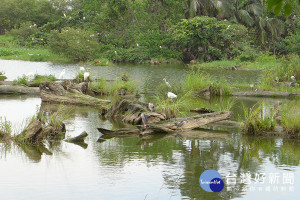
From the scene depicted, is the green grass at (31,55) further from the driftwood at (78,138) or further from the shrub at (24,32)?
the driftwood at (78,138)

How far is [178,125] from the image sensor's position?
969 cm

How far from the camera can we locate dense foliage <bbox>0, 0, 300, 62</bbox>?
37.1 meters

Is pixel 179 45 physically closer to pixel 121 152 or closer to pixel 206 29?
pixel 206 29

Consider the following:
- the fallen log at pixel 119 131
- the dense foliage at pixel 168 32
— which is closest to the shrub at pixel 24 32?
the dense foliage at pixel 168 32

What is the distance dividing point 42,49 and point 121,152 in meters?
35.8

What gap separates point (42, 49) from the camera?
42.1 m

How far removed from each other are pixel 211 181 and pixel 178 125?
342 cm

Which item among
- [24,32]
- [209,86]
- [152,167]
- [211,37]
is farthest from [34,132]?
[24,32]

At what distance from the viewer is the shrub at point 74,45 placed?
35.4 m

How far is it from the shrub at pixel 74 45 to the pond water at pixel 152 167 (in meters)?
26.2

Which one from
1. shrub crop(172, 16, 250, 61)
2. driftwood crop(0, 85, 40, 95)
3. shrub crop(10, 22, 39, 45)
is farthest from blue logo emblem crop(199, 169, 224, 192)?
shrub crop(10, 22, 39, 45)

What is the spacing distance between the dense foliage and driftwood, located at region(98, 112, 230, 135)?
2649 centimetres

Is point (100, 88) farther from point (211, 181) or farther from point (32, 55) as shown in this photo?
point (32, 55)

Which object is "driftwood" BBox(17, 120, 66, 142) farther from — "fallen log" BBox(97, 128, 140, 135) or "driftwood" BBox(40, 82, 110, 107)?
"driftwood" BBox(40, 82, 110, 107)
